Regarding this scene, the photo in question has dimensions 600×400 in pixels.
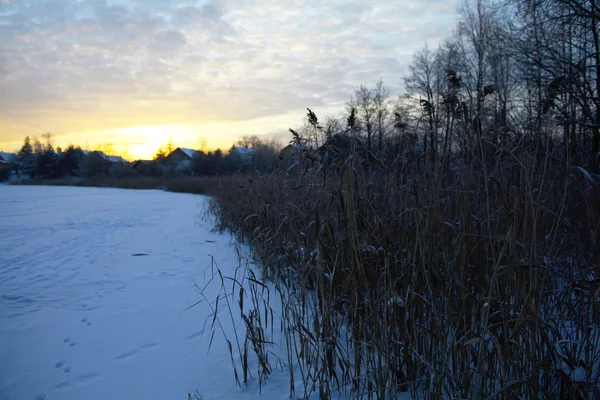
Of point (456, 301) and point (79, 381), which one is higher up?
point (456, 301)

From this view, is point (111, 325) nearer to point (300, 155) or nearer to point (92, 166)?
point (300, 155)

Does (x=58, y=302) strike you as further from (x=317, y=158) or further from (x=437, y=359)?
(x=437, y=359)

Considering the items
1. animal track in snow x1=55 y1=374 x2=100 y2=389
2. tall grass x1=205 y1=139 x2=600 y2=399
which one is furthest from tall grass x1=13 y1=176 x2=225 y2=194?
tall grass x1=205 y1=139 x2=600 y2=399

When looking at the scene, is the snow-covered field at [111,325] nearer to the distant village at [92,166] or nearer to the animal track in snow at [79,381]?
the animal track in snow at [79,381]

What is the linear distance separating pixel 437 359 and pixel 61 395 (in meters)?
2.23

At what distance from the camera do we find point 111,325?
302cm

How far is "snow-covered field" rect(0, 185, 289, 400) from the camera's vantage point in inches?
85.4

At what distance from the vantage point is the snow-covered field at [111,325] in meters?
2.17

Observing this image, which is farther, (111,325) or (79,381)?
(111,325)

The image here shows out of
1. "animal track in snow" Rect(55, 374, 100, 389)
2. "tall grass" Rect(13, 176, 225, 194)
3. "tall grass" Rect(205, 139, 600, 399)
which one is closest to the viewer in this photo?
"tall grass" Rect(205, 139, 600, 399)

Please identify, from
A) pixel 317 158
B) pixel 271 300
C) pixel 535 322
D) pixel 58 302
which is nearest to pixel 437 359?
pixel 535 322

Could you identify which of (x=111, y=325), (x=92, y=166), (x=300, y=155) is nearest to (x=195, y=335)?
(x=111, y=325)

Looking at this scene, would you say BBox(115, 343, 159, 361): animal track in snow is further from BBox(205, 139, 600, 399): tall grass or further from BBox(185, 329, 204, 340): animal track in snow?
BBox(205, 139, 600, 399): tall grass

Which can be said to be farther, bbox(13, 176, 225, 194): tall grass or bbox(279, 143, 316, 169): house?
bbox(13, 176, 225, 194): tall grass
